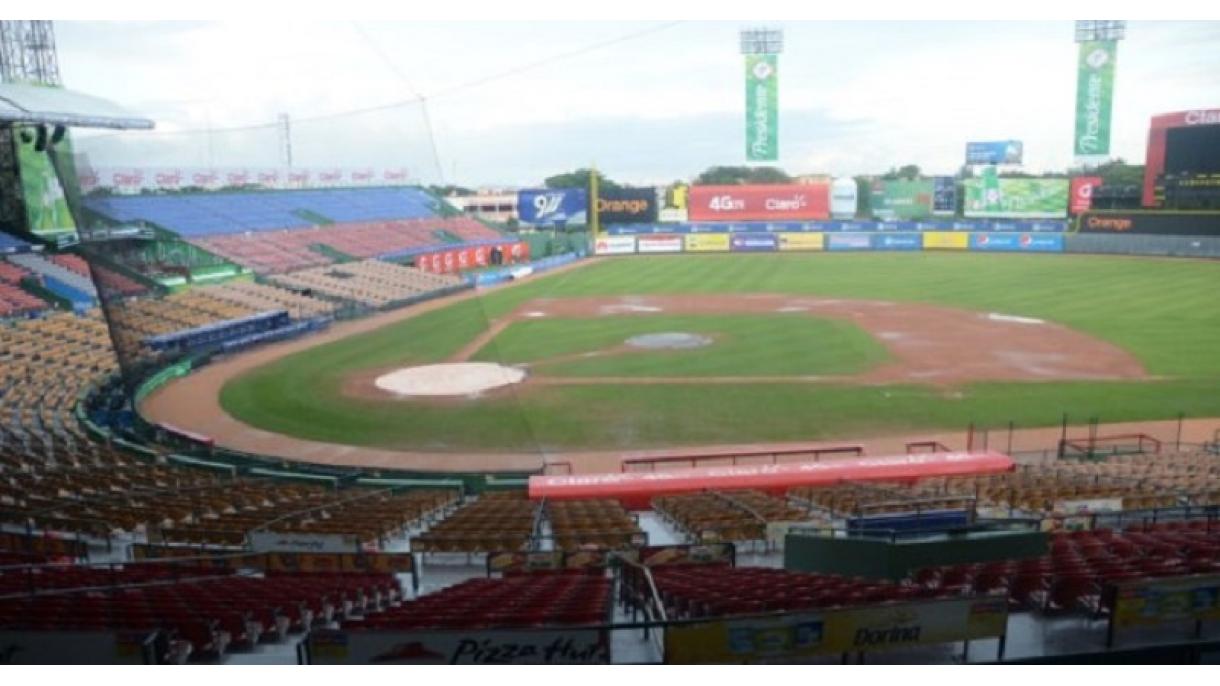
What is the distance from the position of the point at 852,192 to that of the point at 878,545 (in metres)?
76.9

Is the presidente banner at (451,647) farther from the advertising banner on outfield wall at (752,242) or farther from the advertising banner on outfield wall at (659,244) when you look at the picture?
the advertising banner on outfield wall at (752,242)

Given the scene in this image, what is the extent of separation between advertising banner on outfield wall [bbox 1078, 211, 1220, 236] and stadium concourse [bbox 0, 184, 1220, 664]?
142 ft

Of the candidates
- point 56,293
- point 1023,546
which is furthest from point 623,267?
point 1023,546

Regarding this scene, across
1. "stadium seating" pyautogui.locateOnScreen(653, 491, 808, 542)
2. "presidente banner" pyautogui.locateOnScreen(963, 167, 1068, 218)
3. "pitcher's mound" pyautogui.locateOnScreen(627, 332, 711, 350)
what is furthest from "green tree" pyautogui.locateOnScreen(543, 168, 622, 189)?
"stadium seating" pyautogui.locateOnScreen(653, 491, 808, 542)

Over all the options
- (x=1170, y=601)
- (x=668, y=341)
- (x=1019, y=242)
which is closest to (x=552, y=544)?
(x=1170, y=601)

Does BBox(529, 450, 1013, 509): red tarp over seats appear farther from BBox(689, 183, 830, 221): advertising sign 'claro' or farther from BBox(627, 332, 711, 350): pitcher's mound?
BBox(689, 183, 830, 221): advertising sign 'claro'

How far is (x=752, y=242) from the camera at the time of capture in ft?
240

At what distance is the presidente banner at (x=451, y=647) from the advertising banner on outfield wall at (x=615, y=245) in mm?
67121

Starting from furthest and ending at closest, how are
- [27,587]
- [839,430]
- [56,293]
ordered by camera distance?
[56,293]
[839,430]
[27,587]

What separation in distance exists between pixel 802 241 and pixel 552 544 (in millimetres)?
65543

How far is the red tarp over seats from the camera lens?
15375mm

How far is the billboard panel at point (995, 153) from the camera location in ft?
340

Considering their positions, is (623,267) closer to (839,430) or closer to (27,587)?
(839,430)

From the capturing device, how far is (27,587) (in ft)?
24.3
